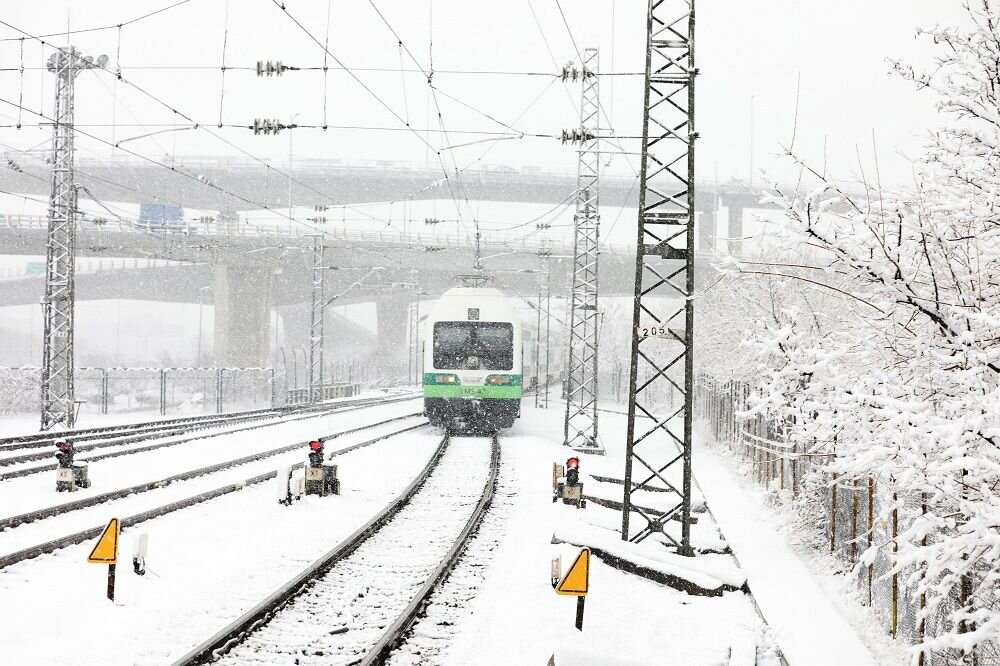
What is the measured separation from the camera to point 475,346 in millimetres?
23281

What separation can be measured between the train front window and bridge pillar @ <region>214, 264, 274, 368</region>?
118 feet

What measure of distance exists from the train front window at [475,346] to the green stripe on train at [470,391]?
51 centimetres

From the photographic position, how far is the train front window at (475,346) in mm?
23219

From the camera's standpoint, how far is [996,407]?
13.0ft

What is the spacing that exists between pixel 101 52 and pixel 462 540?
63.9ft

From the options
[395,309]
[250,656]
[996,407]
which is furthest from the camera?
[395,309]

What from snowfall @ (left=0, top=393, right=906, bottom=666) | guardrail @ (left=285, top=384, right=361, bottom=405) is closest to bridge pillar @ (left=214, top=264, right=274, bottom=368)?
guardrail @ (left=285, top=384, right=361, bottom=405)

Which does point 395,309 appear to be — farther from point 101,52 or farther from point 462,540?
point 462,540

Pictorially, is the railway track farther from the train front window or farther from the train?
the train front window

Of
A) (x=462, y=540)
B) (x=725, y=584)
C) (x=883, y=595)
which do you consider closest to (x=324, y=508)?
(x=462, y=540)

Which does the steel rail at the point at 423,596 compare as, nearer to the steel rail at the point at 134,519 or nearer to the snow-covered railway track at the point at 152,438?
the steel rail at the point at 134,519

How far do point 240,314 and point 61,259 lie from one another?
33.7 meters

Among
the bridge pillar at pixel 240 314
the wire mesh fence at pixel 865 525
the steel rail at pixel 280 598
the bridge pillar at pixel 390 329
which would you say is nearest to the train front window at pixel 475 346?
the wire mesh fence at pixel 865 525

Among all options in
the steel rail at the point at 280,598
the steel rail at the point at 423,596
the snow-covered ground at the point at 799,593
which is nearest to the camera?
the steel rail at the point at 280,598
